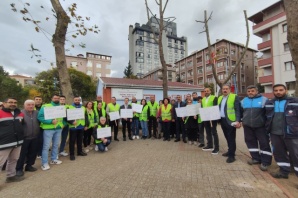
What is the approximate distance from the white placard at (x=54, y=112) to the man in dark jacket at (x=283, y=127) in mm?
5473

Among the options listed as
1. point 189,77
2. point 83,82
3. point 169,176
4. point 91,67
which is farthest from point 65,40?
point 91,67

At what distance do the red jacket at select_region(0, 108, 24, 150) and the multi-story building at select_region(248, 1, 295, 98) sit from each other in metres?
32.9

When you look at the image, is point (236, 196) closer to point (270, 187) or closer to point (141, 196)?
point (270, 187)

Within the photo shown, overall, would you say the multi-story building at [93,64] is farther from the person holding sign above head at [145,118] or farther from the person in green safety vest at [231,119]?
the person in green safety vest at [231,119]

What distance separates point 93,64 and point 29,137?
6502cm

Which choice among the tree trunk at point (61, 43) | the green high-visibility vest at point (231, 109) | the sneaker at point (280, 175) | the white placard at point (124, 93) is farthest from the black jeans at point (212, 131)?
the white placard at point (124, 93)

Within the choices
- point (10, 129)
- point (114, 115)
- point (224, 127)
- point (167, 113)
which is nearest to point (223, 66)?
point (167, 113)

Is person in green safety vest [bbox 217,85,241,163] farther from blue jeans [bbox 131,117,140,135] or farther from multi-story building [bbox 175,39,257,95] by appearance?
multi-story building [bbox 175,39,257,95]

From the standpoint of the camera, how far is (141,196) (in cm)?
335

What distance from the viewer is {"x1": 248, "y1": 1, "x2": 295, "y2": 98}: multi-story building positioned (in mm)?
28078

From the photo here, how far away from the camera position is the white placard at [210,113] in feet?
18.6

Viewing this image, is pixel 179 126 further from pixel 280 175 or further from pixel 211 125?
pixel 280 175

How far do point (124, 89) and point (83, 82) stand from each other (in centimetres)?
2067

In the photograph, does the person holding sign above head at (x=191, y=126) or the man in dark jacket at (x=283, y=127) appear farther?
the person holding sign above head at (x=191, y=126)
